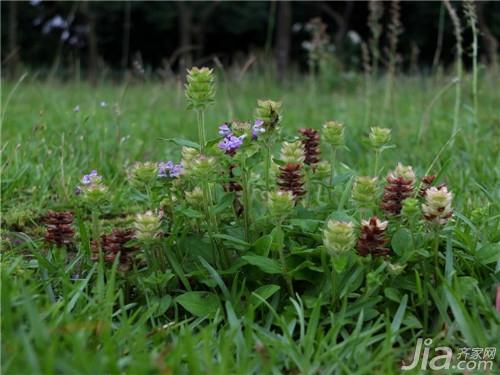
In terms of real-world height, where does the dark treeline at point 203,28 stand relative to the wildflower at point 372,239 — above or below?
below

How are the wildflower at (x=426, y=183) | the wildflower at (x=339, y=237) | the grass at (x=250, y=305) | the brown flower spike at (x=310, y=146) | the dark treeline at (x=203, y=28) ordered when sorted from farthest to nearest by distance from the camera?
1. the dark treeline at (x=203, y=28)
2. the brown flower spike at (x=310, y=146)
3. the wildflower at (x=426, y=183)
4. the wildflower at (x=339, y=237)
5. the grass at (x=250, y=305)

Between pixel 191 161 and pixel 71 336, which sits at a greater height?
A: pixel 191 161

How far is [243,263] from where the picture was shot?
1478 millimetres

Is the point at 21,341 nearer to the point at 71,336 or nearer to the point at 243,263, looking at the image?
the point at 71,336

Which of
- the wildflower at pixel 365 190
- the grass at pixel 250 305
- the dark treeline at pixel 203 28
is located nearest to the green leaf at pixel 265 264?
the grass at pixel 250 305

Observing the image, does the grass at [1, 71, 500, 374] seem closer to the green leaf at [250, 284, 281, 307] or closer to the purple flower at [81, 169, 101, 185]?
the green leaf at [250, 284, 281, 307]

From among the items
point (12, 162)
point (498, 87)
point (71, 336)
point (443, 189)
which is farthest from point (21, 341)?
point (498, 87)

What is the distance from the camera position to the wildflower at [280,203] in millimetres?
1350

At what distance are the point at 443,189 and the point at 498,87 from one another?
4484mm

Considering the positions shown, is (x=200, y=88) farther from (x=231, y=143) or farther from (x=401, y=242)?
(x=401, y=242)

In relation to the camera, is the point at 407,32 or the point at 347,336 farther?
the point at 407,32

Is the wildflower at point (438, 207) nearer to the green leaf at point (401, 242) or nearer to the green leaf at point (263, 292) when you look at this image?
the green leaf at point (401, 242)

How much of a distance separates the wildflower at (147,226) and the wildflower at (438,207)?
61 cm

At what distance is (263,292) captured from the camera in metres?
1.44
